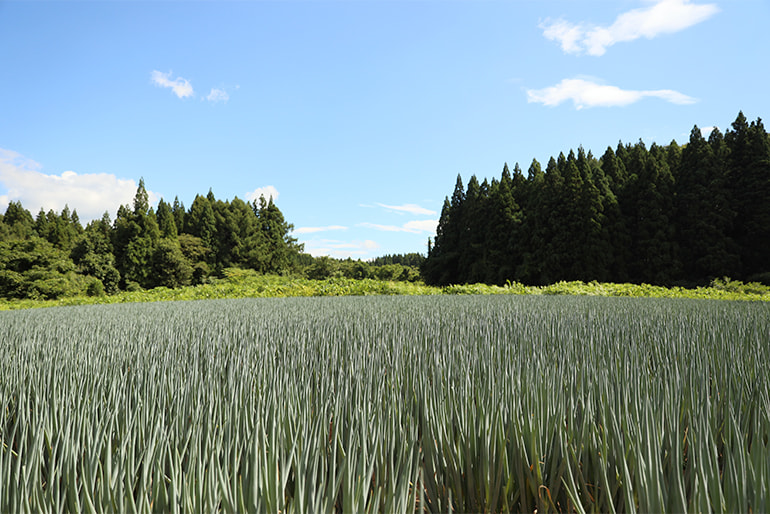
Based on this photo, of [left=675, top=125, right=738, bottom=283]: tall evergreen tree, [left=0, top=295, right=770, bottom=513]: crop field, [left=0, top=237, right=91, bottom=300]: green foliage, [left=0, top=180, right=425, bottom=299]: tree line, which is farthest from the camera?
[left=0, top=180, right=425, bottom=299]: tree line

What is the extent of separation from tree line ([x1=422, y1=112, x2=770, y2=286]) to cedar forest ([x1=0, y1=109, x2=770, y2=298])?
2.1 inches

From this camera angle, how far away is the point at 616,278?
63.0 feet

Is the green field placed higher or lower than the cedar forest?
lower

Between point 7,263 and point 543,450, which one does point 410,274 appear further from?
point 543,450

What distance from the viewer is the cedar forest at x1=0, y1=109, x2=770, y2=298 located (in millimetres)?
17125

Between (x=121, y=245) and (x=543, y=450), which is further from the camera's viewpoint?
(x=121, y=245)

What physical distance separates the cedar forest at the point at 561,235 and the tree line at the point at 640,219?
0.17ft

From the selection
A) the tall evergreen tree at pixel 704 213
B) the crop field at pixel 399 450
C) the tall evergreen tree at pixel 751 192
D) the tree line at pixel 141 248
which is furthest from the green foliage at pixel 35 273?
the tall evergreen tree at pixel 751 192

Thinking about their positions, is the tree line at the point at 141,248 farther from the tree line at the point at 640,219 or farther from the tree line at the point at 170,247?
the tree line at the point at 640,219

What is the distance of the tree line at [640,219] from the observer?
17.2m

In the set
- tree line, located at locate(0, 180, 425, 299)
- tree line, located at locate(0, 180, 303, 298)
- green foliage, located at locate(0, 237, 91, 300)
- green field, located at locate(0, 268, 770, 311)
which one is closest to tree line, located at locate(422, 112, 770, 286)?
green field, located at locate(0, 268, 770, 311)

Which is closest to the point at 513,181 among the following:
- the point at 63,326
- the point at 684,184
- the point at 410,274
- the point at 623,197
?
the point at 623,197

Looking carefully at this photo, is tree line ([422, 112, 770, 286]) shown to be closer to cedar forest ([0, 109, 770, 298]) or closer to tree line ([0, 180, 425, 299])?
cedar forest ([0, 109, 770, 298])

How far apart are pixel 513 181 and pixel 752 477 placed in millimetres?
27049
